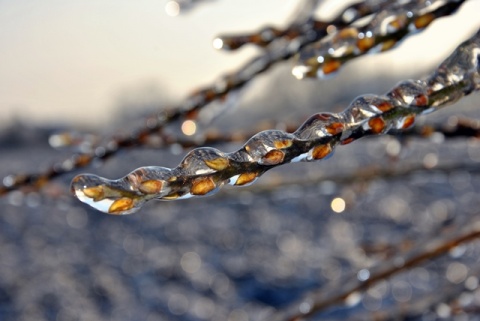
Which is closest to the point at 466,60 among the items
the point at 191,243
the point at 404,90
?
the point at 404,90

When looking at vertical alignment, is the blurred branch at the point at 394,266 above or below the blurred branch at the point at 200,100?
below

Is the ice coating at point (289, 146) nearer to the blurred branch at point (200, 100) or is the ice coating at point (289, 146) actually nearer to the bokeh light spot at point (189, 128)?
the blurred branch at point (200, 100)

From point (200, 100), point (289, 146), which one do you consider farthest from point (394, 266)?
point (289, 146)

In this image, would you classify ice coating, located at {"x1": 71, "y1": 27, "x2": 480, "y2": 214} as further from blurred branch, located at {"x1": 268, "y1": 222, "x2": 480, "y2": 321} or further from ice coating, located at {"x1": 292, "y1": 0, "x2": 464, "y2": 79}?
blurred branch, located at {"x1": 268, "y1": 222, "x2": 480, "y2": 321}

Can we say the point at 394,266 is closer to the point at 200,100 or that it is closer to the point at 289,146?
the point at 200,100

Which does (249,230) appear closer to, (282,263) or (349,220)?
(349,220)

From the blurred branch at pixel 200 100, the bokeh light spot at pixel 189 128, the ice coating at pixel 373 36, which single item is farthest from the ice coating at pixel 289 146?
the bokeh light spot at pixel 189 128
